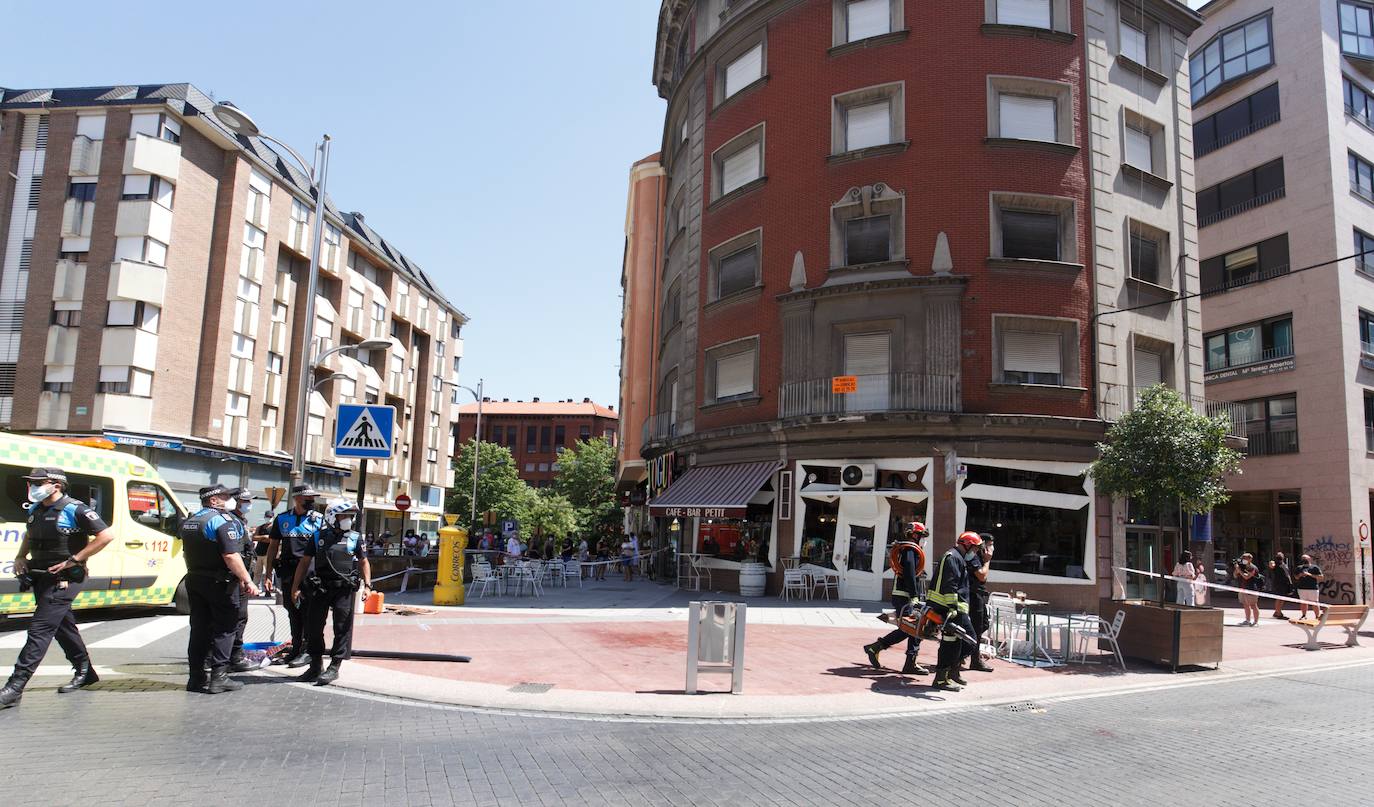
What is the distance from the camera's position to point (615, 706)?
7980 millimetres

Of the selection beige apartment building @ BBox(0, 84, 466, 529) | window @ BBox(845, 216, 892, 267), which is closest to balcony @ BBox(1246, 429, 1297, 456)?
window @ BBox(845, 216, 892, 267)

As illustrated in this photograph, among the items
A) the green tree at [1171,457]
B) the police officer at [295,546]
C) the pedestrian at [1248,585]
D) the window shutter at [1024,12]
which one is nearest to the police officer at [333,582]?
the police officer at [295,546]

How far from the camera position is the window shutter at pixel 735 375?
23.4m

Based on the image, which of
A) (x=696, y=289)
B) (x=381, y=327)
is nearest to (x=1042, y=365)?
(x=696, y=289)

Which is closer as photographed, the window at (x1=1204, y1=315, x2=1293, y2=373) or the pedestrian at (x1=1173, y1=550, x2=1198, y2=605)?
the pedestrian at (x1=1173, y1=550, x2=1198, y2=605)

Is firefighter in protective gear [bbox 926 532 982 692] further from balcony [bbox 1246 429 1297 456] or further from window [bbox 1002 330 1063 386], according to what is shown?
balcony [bbox 1246 429 1297 456]

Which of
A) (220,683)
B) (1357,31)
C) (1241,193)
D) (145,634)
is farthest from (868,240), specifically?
(1357,31)

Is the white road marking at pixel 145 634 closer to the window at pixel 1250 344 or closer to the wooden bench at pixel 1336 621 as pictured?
the wooden bench at pixel 1336 621

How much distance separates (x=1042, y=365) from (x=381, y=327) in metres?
38.6

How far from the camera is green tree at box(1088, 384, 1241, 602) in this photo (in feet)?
43.0

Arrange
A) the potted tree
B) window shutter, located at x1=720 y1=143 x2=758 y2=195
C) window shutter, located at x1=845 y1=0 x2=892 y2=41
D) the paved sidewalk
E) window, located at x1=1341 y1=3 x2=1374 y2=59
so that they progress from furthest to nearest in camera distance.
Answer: window, located at x1=1341 y1=3 x2=1374 y2=59, window shutter, located at x1=720 y1=143 x2=758 y2=195, window shutter, located at x1=845 y1=0 x2=892 y2=41, the potted tree, the paved sidewalk

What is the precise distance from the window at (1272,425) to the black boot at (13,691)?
3286 cm

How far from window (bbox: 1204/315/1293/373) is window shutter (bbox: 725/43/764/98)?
20.5 m

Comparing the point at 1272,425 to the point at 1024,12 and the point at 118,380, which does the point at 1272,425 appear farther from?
the point at 118,380
